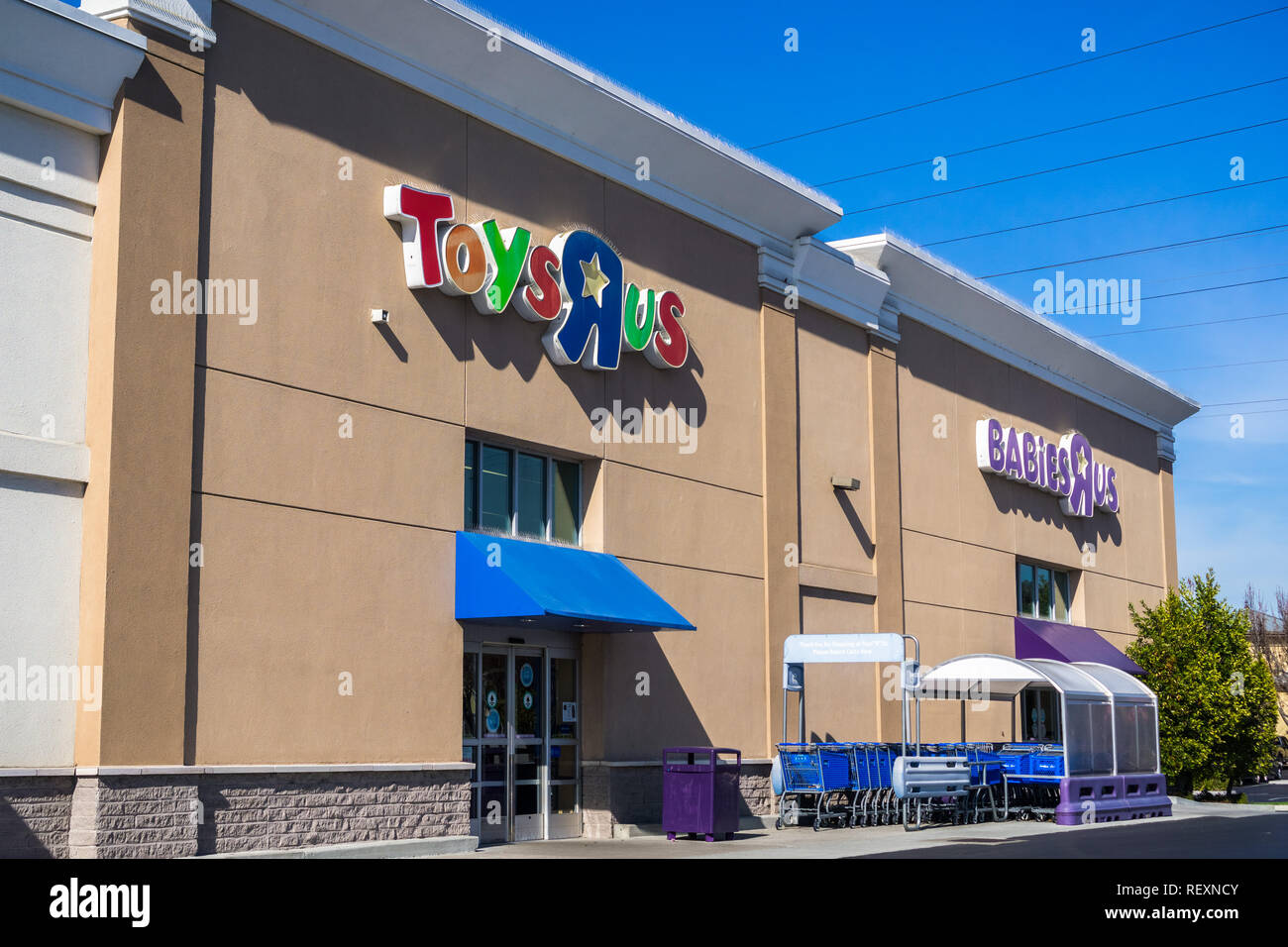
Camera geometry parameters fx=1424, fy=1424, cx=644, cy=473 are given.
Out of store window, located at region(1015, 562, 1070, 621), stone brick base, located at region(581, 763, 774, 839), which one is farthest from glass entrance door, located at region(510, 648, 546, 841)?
store window, located at region(1015, 562, 1070, 621)

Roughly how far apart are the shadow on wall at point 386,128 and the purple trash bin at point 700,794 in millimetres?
5472

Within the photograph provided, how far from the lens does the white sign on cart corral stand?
22859 mm

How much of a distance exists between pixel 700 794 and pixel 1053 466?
18269mm

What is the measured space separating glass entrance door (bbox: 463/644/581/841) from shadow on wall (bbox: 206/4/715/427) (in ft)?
13.1

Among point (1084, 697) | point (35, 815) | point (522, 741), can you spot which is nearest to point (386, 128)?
point (522, 741)

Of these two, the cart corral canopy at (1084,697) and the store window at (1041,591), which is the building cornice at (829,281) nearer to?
the cart corral canopy at (1084,697)

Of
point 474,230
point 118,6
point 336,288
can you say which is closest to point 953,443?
point 474,230

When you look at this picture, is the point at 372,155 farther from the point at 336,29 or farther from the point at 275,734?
the point at 275,734

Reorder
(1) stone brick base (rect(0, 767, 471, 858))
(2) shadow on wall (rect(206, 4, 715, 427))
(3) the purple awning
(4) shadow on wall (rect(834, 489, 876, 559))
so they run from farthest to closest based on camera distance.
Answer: (3) the purple awning, (4) shadow on wall (rect(834, 489, 876, 559)), (2) shadow on wall (rect(206, 4, 715, 427)), (1) stone brick base (rect(0, 767, 471, 858))

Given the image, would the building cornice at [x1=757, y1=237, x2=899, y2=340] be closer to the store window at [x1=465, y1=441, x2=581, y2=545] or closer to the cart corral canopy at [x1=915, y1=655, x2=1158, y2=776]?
the store window at [x1=465, y1=441, x2=581, y2=545]

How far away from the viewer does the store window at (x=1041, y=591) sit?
112 feet

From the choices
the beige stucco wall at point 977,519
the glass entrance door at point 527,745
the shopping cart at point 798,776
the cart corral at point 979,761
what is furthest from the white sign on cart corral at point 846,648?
the beige stucco wall at point 977,519

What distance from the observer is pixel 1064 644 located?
112 feet

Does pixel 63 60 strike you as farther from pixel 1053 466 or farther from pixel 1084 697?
pixel 1053 466
